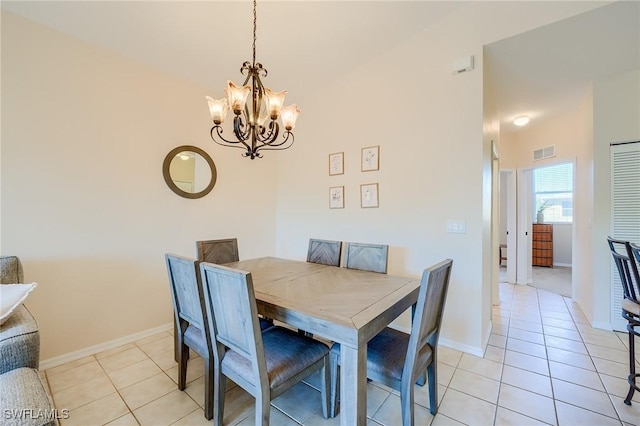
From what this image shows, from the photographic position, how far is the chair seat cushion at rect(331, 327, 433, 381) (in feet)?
4.52

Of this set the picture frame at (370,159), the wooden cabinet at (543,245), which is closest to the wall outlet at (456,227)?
the picture frame at (370,159)

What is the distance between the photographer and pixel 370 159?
2959mm

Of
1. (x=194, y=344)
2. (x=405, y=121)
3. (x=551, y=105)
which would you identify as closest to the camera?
(x=194, y=344)

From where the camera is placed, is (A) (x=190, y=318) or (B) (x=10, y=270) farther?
(B) (x=10, y=270)

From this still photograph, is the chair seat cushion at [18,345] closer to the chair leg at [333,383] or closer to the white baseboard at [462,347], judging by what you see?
the chair leg at [333,383]

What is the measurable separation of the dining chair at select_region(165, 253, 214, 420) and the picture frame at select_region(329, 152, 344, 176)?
2.13 m

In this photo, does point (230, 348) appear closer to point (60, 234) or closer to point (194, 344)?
point (194, 344)

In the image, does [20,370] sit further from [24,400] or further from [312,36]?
[312,36]

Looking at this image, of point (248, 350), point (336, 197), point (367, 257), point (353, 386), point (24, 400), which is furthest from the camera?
point (336, 197)

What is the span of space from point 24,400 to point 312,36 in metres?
3.06

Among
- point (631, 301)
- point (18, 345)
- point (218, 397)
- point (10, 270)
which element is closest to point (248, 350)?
point (218, 397)

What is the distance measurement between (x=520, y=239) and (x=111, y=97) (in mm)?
5931

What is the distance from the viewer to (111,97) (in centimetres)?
248

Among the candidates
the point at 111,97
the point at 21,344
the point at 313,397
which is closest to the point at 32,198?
the point at 111,97
